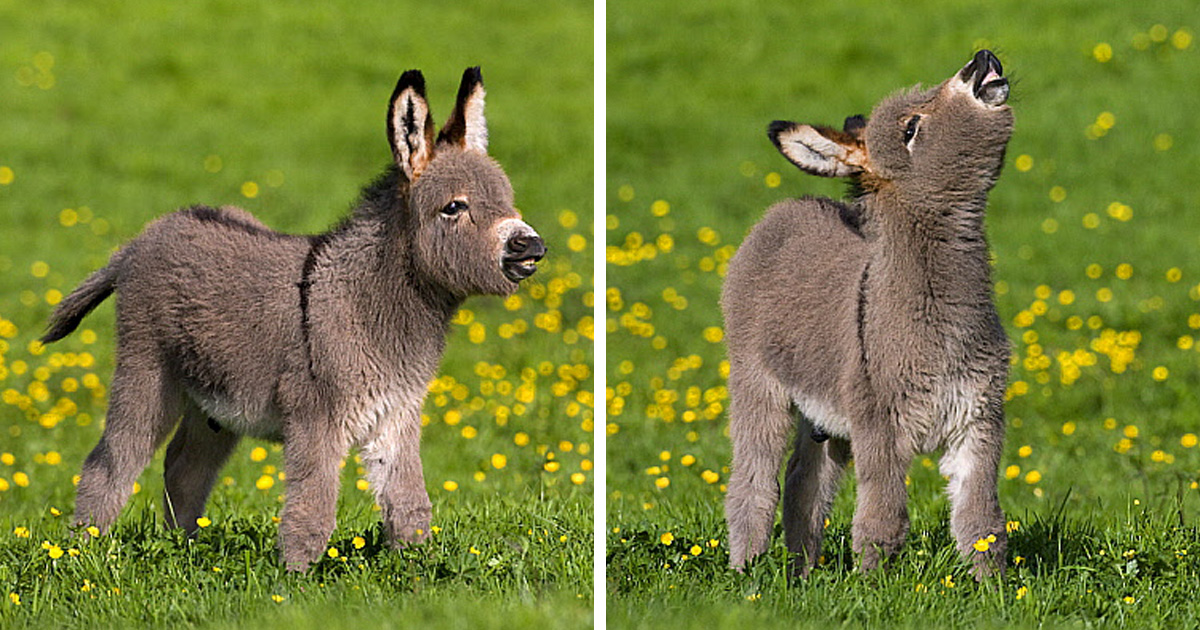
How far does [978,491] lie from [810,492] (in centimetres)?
104

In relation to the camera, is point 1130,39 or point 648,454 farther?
point 1130,39

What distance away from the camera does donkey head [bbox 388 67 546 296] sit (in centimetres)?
573

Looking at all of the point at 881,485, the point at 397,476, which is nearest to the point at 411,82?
the point at 397,476

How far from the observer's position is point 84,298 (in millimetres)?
6934

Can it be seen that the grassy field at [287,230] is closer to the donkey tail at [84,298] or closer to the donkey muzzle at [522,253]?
the donkey muzzle at [522,253]

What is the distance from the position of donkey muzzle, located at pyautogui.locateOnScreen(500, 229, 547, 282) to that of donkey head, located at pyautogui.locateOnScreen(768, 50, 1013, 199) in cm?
97

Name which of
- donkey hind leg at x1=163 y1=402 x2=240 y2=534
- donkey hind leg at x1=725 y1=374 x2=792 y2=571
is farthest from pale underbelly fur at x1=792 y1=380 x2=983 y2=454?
donkey hind leg at x1=163 y1=402 x2=240 y2=534

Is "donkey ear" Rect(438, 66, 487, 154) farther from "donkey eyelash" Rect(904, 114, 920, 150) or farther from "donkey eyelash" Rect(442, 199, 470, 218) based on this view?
"donkey eyelash" Rect(904, 114, 920, 150)

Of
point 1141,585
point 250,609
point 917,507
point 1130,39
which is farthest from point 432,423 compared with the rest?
point 1130,39

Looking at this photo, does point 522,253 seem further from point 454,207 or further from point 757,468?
point 757,468

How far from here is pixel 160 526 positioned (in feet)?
23.8

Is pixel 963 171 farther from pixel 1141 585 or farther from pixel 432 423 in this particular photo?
pixel 432 423

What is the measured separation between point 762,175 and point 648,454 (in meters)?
7.04

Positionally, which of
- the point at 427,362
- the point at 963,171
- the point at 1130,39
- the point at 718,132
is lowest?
the point at 427,362
